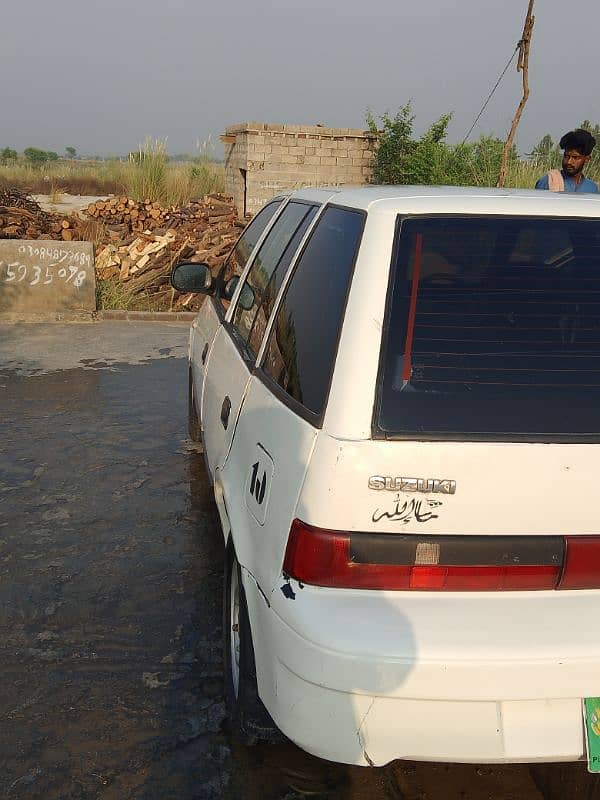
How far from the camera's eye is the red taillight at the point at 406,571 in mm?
1879

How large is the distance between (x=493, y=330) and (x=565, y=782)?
Answer: 1401 mm

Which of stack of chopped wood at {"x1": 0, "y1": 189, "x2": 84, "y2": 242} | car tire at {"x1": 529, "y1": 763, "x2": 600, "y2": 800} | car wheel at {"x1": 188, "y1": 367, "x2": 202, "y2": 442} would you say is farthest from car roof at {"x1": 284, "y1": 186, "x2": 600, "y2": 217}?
stack of chopped wood at {"x1": 0, "y1": 189, "x2": 84, "y2": 242}

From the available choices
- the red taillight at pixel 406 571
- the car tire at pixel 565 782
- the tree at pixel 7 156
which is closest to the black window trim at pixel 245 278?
the red taillight at pixel 406 571

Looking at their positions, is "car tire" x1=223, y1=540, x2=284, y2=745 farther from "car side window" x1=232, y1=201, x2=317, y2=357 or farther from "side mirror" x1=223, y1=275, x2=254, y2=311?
"side mirror" x1=223, y1=275, x2=254, y2=311

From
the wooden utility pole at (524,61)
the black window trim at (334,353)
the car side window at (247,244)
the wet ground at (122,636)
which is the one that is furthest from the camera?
the wooden utility pole at (524,61)

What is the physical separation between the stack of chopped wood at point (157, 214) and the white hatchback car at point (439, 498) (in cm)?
1182

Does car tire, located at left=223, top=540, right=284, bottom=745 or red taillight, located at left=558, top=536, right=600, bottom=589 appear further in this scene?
car tire, located at left=223, top=540, right=284, bottom=745

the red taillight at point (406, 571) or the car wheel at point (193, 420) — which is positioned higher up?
the red taillight at point (406, 571)

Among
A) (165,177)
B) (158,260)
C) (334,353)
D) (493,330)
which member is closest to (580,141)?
(493,330)

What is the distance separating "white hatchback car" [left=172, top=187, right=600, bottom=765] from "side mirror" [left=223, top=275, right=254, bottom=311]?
43.9 inches

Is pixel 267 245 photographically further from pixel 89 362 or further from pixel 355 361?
pixel 89 362

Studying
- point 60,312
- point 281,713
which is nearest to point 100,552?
point 281,713

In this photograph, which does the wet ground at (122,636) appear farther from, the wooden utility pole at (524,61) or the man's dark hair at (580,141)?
the wooden utility pole at (524,61)

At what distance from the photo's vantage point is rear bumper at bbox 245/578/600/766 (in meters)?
1.78
